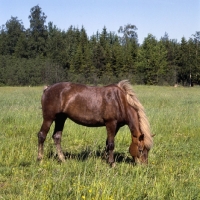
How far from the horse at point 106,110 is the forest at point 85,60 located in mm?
43345

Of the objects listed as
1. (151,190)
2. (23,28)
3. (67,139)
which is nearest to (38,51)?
(23,28)

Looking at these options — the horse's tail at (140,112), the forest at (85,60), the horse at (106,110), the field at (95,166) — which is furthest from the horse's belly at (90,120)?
the forest at (85,60)

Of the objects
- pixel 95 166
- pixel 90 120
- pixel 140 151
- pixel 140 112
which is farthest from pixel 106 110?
pixel 95 166

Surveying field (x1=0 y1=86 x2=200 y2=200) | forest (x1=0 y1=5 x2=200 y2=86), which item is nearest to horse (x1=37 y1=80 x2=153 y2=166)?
field (x1=0 y1=86 x2=200 y2=200)

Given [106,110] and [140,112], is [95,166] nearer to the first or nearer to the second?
[106,110]

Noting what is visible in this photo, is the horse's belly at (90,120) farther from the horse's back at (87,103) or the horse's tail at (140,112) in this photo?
the horse's tail at (140,112)

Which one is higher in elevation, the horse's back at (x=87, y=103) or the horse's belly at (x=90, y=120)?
the horse's back at (x=87, y=103)

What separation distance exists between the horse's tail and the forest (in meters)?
43.4

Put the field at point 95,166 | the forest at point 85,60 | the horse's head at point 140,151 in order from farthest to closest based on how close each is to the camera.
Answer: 1. the forest at point 85,60
2. the horse's head at point 140,151
3. the field at point 95,166

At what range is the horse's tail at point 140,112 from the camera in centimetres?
633

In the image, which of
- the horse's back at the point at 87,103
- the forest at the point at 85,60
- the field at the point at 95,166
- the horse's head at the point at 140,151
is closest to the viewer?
the field at the point at 95,166

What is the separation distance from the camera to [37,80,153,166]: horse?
6.39m

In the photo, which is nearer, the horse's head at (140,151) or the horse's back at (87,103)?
the horse's head at (140,151)

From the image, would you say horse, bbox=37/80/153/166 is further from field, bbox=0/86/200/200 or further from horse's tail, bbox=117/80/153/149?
field, bbox=0/86/200/200
